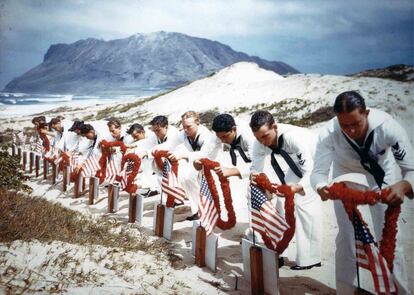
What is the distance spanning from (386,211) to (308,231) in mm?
1703

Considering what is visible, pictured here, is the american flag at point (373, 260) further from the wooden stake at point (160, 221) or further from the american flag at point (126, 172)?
the american flag at point (126, 172)

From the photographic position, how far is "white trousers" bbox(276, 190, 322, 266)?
4.36 m

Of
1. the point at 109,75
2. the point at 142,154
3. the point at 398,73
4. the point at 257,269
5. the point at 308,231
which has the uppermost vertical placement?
the point at 109,75

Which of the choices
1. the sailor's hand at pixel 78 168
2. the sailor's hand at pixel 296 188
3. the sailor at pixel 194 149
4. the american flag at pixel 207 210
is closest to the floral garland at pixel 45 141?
the sailor's hand at pixel 78 168

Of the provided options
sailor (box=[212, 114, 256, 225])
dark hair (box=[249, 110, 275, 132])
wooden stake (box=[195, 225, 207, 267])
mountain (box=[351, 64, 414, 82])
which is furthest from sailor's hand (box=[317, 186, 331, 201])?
mountain (box=[351, 64, 414, 82])

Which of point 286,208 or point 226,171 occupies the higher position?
point 226,171

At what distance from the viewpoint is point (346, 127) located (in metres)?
3.10

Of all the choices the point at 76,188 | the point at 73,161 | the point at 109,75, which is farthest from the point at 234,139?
the point at 109,75

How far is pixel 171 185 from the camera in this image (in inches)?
236

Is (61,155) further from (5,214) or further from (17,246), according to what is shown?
(17,246)

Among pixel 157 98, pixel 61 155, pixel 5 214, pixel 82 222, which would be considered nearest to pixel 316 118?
pixel 61 155

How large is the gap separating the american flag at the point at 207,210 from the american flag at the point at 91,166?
4.92 meters

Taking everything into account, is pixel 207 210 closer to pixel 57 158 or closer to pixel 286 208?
pixel 286 208

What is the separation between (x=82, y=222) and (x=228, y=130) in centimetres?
339
